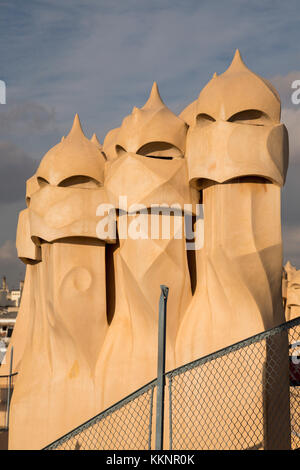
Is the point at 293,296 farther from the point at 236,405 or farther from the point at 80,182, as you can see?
the point at 236,405

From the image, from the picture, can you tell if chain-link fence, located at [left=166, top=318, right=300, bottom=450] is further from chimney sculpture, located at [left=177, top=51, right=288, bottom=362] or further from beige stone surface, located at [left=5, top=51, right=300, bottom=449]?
chimney sculpture, located at [left=177, top=51, right=288, bottom=362]

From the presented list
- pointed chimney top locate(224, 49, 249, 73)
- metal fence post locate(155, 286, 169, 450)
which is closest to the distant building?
pointed chimney top locate(224, 49, 249, 73)

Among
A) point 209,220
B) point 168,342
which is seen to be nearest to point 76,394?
point 168,342

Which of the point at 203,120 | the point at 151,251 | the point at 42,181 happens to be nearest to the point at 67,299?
the point at 151,251

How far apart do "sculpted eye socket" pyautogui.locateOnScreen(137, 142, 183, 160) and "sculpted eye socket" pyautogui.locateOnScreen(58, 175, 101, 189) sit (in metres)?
1.52

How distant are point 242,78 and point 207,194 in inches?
103

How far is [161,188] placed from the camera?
13078 millimetres

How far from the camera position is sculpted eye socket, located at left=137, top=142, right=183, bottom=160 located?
1350 centimetres

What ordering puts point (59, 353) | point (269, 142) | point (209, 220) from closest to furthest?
1. point (269, 142)
2. point (209, 220)
3. point (59, 353)

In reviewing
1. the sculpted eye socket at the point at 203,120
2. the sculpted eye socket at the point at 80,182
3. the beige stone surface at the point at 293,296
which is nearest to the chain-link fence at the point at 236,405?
the sculpted eye socket at the point at 203,120

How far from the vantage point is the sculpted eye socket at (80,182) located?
14.2m

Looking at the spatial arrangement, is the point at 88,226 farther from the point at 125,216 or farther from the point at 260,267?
the point at 260,267

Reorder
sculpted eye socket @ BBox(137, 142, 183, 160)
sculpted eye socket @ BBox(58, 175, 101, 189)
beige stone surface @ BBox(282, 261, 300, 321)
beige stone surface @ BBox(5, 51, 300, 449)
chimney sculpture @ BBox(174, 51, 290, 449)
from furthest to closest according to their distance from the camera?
beige stone surface @ BBox(282, 261, 300, 321) < sculpted eye socket @ BBox(58, 175, 101, 189) < sculpted eye socket @ BBox(137, 142, 183, 160) < beige stone surface @ BBox(5, 51, 300, 449) < chimney sculpture @ BBox(174, 51, 290, 449)
